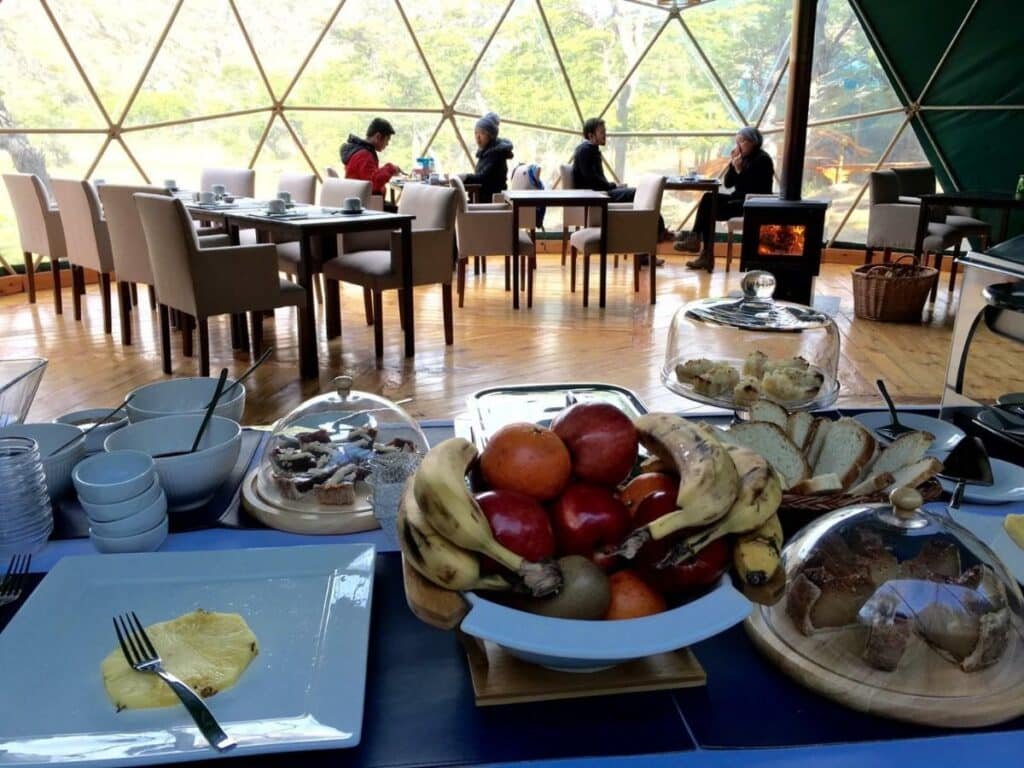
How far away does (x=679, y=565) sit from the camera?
0.71 m

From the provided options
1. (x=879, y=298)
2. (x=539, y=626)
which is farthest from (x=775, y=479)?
(x=879, y=298)

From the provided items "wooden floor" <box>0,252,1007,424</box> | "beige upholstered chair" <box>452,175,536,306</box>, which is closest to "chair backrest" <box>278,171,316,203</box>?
"wooden floor" <box>0,252,1007,424</box>

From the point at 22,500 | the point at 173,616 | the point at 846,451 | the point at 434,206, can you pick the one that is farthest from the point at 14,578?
the point at 434,206

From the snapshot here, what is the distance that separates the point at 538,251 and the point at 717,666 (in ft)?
24.2

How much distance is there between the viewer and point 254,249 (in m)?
3.81

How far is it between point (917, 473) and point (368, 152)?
556 cm

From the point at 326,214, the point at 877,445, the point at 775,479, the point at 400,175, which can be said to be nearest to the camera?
the point at 775,479

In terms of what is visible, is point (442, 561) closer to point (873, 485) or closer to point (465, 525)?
point (465, 525)

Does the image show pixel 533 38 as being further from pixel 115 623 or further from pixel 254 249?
pixel 115 623

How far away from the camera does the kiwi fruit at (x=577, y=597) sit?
682 mm

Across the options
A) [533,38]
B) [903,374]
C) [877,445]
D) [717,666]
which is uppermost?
[533,38]

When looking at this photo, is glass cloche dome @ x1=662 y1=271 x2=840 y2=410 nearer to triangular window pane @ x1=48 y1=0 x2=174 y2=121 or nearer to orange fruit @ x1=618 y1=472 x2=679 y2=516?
orange fruit @ x1=618 y1=472 x2=679 y2=516

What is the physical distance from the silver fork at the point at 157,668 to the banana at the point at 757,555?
46 cm

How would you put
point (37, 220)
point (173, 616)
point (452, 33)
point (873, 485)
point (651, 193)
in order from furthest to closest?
point (452, 33) → point (651, 193) → point (37, 220) → point (873, 485) → point (173, 616)
